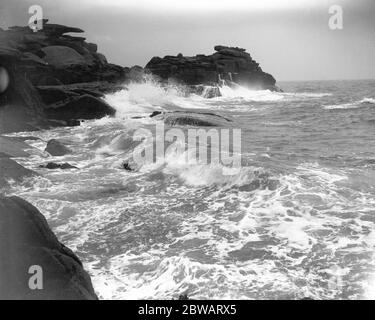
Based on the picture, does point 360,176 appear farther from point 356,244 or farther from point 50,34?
point 50,34

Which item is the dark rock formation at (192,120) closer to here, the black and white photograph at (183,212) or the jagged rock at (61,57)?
the black and white photograph at (183,212)

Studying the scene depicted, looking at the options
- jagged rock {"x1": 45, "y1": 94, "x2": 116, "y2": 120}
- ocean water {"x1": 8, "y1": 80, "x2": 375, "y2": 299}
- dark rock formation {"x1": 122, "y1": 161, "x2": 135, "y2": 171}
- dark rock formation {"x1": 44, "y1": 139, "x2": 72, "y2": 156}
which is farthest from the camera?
jagged rock {"x1": 45, "y1": 94, "x2": 116, "y2": 120}

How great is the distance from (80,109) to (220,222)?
62.2 ft

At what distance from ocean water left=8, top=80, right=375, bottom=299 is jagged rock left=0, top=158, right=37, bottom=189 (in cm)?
28

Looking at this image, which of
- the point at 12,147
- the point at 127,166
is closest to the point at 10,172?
the point at 127,166

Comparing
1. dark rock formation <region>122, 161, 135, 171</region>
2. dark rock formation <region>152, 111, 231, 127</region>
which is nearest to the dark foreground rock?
dark rock formation <region>122, 161, 135, 171</region>

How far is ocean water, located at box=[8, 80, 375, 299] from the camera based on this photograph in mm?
5938

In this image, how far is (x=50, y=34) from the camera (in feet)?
148

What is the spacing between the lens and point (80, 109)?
82.9 ft

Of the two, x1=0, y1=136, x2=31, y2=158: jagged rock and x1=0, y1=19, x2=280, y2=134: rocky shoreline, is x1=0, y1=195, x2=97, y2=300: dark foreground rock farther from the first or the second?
x1=0, y1=19, x2=280, y2=134: rocky shoreline

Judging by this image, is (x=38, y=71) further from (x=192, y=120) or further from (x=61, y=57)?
(x=192, y=120)

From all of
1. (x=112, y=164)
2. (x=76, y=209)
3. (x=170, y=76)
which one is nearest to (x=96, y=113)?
(x=112, y=164)

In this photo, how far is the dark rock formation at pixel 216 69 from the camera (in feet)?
206

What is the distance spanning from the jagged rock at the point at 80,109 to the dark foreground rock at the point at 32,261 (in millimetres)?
19756
